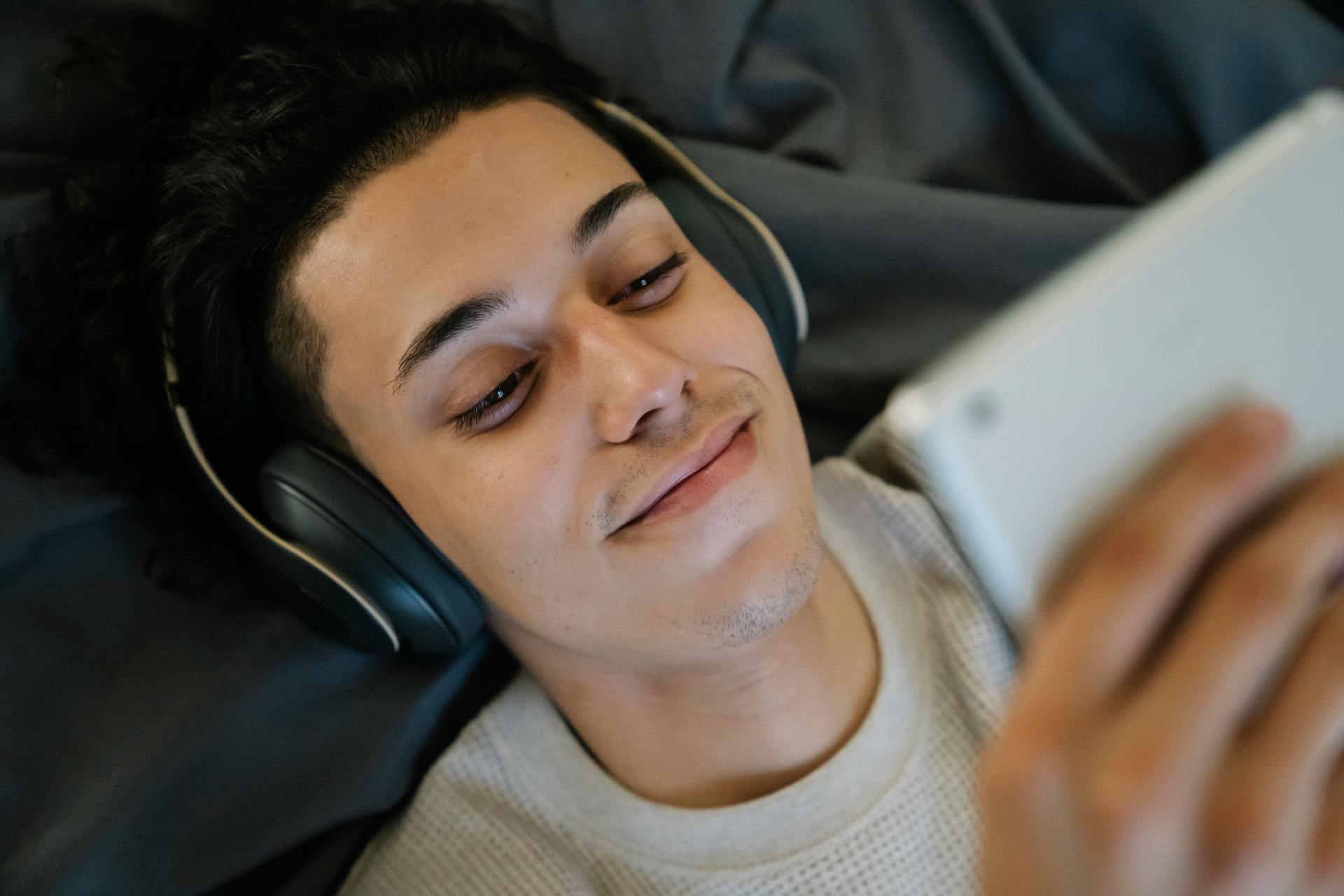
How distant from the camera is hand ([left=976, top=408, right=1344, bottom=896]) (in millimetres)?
428

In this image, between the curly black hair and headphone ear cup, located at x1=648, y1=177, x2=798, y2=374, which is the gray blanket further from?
headphone ear cup, located at x1=648, y1=177, x2=798, y2=374

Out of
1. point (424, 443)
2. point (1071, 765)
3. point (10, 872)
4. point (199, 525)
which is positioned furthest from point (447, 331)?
point (10, 872)

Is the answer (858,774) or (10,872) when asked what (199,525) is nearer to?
(10,872)

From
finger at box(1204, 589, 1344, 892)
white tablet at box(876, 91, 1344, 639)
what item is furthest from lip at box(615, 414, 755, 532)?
finger at box(1204, 589, 1344, 892)

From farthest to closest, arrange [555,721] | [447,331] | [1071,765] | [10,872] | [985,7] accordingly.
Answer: [985,7], [555,721], [10,872], [447,331], [1071,765]

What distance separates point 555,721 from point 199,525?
0.52 metres

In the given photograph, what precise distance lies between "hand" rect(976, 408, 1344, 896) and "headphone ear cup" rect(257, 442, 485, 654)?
0.67 metres

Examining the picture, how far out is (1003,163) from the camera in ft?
4.77

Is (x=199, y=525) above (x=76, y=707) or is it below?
above

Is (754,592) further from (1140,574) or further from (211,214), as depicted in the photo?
(211,214)

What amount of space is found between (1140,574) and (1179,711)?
0.07 metres

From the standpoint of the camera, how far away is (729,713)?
103 cm

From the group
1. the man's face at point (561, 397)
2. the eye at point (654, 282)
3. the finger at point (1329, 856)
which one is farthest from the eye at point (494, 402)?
the finger at point (1329, 856)

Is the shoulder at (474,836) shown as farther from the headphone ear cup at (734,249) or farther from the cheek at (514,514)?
the headphone ear cup at (734,249)
